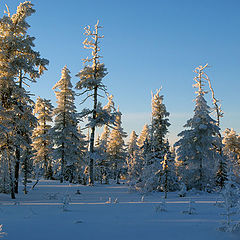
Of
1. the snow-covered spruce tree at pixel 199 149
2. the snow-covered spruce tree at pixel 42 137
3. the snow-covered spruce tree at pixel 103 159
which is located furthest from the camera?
the snow-covered spruce tree at pixel 103 159

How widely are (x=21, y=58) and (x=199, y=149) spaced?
17.0 metres

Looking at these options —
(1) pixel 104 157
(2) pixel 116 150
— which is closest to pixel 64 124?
(1) pixel 104 157

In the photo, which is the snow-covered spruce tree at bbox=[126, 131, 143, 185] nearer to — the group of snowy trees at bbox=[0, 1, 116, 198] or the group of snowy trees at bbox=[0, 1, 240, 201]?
the group of snowy trees at bbox=[0, 1, 240, 201]

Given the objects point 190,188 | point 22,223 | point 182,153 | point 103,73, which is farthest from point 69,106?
point 22,223

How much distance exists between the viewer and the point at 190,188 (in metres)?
24.2

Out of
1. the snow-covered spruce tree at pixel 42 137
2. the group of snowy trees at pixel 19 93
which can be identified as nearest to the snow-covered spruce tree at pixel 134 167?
the group of snowy trees at pixel 19 93

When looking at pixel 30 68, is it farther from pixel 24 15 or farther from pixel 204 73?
pixel 204 73

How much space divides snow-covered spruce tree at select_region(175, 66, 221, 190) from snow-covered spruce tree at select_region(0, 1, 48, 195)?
1435 cm

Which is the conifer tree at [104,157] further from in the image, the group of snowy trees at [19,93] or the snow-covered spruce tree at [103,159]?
the group of snowy trees at [19,93]

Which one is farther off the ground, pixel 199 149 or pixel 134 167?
pixel 199 149

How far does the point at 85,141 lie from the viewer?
27.7 m

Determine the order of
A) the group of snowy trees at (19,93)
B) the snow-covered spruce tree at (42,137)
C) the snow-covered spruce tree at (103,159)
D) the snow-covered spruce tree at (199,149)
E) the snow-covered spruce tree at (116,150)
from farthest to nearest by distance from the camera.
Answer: the snow-covered spruce tree at (116,150), the snow-covered spruce tree at (103,159), the snow-covered spruce tree at (42,137), the snow-covered spruce tree at (199,149), the group of snowy trees at (19,93)

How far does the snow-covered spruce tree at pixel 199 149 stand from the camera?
2388 centimetres

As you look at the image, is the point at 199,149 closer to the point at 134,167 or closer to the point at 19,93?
the point at 134,167
